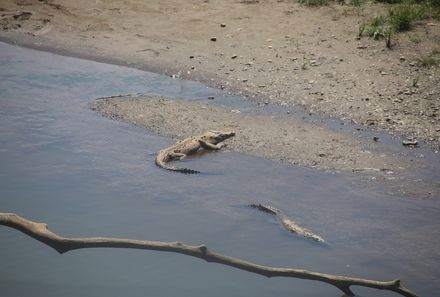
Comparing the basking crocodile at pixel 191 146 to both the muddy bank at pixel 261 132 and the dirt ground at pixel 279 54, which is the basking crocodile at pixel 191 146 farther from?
the dirt ground at pixel 279 54

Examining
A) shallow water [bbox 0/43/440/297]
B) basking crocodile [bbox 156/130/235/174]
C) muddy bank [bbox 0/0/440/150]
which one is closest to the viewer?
shallow water [bbox 0/43/440/297]

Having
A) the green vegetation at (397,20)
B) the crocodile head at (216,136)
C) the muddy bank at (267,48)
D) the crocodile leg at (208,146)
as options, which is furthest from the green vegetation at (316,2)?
the crocodile leg at (208,146)

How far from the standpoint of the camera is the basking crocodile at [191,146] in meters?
7.52

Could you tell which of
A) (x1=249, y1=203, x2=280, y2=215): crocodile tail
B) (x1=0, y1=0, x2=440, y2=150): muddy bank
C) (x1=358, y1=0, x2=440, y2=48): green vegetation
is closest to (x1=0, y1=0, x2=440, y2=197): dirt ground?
(x1=0, y1=0, x2=440, y2=150): muddy bank

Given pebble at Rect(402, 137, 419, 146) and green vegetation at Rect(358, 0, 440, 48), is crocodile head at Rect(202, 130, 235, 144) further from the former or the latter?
green vegetation at Rect(358, 0, 440, 48)

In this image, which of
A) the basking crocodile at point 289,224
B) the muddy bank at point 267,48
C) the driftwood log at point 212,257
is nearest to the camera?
the driftwood log at point 212,257

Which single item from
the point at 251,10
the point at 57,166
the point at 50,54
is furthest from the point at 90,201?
the point at 251,10

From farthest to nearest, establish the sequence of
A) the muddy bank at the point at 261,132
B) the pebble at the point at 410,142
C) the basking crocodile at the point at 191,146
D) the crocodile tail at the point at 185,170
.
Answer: the pebble at the point at 410,142
the muddy bank at the point at 261,132
the basking crocodile at the point at 191,146
the crocodile tail at the point at 185,170

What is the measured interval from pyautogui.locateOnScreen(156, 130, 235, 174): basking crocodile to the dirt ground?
1.54 ft

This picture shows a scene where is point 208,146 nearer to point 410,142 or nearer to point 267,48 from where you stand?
point 410,142

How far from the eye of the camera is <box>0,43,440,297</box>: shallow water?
5070mm

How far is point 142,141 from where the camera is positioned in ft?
27.6

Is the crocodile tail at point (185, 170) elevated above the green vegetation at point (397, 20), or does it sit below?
below

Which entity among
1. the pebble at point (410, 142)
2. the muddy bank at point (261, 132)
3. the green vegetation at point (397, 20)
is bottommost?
the muddy bank at point (261, 132)
